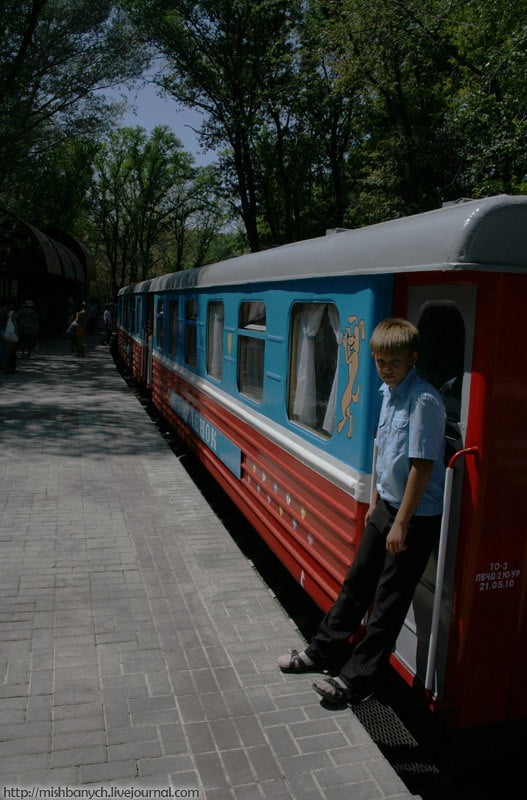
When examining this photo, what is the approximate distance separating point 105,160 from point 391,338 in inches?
1881

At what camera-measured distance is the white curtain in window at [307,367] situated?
4.64 meters

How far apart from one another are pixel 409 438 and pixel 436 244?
2.78 ft

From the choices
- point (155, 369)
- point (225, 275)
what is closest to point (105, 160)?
point (155, 369)

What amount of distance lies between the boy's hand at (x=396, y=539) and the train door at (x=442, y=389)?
0.20m

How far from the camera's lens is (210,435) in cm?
778

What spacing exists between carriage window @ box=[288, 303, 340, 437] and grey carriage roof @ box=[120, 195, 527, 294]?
0.28 metres

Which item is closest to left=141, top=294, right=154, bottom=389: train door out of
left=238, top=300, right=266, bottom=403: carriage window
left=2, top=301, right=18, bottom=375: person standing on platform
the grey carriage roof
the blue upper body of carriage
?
left=2, top=301, right=18, bottom=375: person standing on platform

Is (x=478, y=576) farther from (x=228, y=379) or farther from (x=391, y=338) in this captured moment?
(x=228, y=379)

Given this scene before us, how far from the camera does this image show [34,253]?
932 inches

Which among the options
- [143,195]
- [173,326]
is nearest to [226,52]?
[173,326]

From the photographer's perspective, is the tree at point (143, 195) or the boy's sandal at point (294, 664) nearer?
the boy's sandal at point (294, 664)

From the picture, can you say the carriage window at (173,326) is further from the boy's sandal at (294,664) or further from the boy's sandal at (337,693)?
the boy's sandal at (337,693)

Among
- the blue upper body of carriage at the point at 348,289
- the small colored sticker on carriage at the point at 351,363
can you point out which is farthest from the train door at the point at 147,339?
the small colored sticker on carriage at the point at 351,363

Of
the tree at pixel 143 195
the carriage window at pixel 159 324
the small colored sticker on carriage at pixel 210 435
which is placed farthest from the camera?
the tree at pixel 143 195
